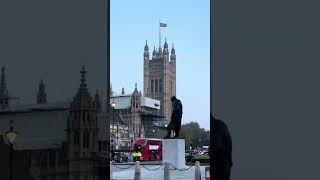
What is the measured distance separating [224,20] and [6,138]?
2486 millimetres

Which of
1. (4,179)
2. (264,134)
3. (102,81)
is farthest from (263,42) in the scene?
(4,179)

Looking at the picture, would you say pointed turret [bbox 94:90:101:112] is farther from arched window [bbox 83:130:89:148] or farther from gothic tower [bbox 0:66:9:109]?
gothic tower [bbox 0:66:9:109]

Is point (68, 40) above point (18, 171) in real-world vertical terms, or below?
above

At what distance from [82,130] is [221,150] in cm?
141

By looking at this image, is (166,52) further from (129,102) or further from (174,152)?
(129,102)

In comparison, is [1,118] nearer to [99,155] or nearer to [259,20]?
[99,155]

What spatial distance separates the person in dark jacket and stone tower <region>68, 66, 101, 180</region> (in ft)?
3.88

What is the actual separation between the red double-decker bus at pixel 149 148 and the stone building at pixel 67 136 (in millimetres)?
20549

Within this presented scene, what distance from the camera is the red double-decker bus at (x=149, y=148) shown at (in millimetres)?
26452

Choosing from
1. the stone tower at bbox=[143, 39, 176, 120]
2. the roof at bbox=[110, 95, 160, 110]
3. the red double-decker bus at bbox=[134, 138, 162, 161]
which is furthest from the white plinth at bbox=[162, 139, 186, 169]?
the red double-decker bus at bbox=[134, 138, 162, 161]

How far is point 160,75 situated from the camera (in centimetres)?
2341

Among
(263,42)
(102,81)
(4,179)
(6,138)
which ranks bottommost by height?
(4,179)

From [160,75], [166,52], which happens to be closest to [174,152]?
[166,52]

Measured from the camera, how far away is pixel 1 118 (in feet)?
18.1
